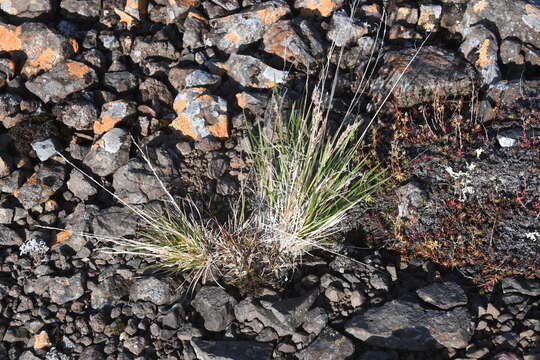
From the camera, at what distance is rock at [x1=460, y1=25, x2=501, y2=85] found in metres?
5.44

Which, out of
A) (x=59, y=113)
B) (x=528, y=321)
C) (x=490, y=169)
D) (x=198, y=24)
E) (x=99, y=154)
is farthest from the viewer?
(x=198, y=24)

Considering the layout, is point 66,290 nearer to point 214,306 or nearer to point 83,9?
point 214,306

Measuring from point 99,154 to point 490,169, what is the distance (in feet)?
11.5

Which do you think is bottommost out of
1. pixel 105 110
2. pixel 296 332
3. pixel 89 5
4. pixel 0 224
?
pixel 0 224

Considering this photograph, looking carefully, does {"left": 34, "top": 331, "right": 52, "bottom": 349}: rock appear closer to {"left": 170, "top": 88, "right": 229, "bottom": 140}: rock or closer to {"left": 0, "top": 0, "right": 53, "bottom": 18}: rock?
{"left": 170, "top": 88, "right": 229, "bottom": 140}: rock

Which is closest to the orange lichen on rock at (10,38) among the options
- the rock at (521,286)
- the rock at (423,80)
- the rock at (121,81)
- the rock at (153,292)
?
the rock at (121,81)

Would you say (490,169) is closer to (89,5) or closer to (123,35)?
(123,35)

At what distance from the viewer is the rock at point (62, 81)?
5645mm

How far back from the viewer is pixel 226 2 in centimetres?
633

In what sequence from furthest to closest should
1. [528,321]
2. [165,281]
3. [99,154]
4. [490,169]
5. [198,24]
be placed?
1. [198,24]
2. [99,154]
3. [490,169]
4. [165,281]
5. [528,321]

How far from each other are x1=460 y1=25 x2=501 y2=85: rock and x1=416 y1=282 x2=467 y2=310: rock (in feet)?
7.83

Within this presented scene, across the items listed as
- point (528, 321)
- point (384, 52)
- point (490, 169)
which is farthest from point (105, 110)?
point (528, 321)

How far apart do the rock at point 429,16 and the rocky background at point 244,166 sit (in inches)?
0.8

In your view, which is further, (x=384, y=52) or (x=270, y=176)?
(x=384, y=52)
